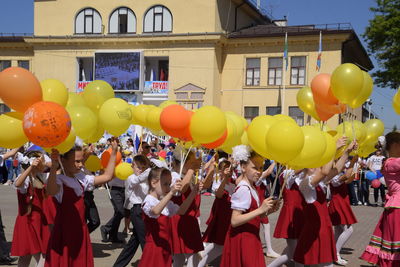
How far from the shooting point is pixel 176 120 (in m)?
5.90

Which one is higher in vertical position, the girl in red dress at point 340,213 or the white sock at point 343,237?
the girl in red dress at point 340,213

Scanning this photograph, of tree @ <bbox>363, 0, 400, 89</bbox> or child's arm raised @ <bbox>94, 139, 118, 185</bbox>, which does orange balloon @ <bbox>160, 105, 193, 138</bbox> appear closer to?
child's arm raised @ <bbox>94, 139, 118, 185</bbox>

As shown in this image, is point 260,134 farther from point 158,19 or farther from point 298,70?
point 158,19

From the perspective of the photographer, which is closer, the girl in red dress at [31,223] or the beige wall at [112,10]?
the girl in red dress at [31,223]

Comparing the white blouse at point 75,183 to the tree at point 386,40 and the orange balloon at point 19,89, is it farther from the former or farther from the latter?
the tree at point 386,40

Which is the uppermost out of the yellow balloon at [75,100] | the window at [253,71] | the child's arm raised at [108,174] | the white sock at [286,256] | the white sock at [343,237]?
the window at [253,71]

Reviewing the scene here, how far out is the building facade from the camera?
3250 cm

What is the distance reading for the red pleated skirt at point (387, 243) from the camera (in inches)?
235

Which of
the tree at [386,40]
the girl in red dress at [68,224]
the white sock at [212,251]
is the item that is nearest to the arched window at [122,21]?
the tree at [386,40]

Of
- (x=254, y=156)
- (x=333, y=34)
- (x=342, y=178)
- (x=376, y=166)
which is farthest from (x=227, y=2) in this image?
(x=254, y=156)

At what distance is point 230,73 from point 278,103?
12.8 feet

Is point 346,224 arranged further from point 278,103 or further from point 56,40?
point 56,40

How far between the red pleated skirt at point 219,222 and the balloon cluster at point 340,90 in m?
1.81

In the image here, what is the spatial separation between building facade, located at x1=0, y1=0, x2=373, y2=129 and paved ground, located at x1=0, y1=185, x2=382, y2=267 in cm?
1676
